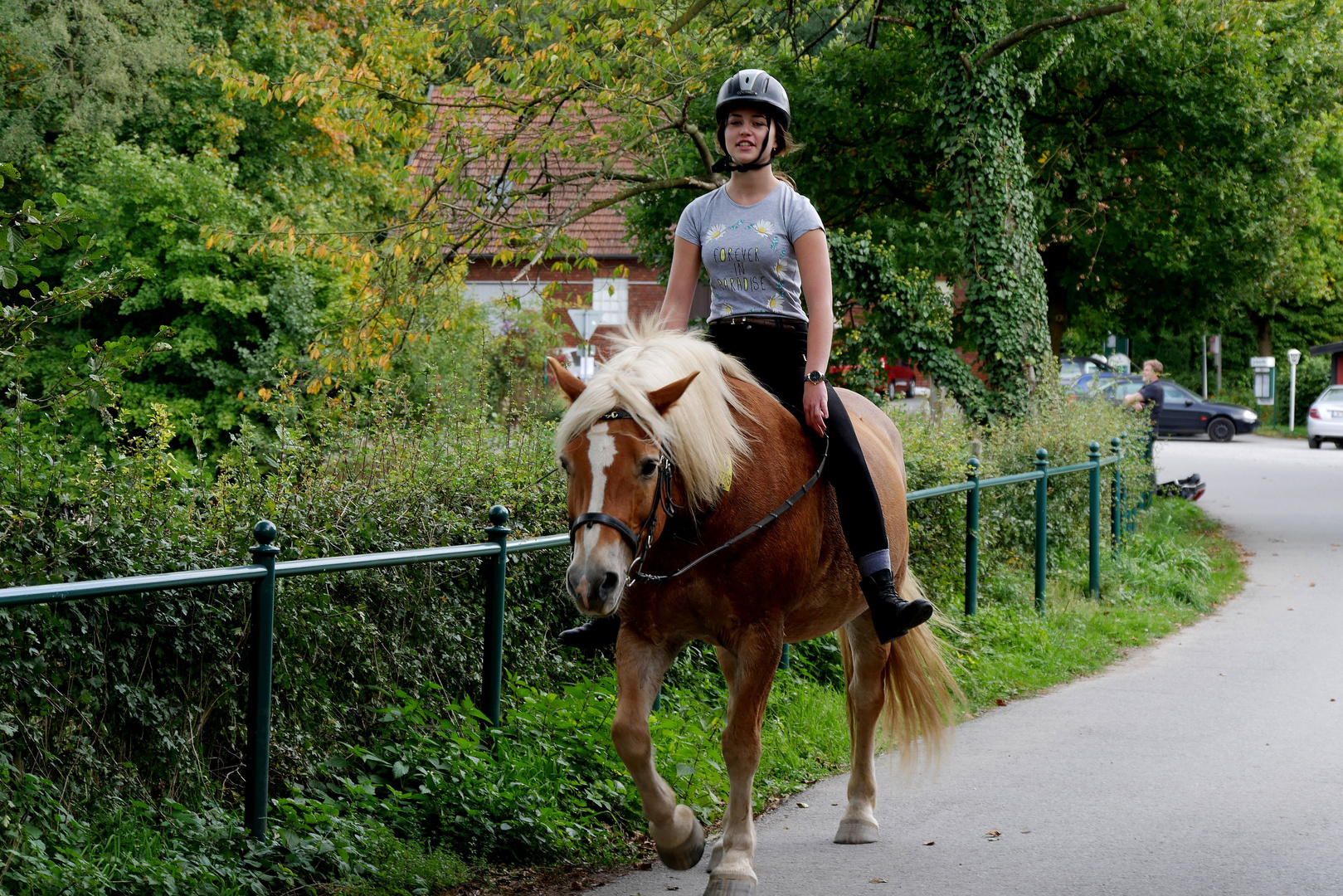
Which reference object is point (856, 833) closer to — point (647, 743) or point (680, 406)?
point (647, 743)

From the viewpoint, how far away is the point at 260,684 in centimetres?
427

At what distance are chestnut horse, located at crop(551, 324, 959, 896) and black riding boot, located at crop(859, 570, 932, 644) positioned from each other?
6.3 inches

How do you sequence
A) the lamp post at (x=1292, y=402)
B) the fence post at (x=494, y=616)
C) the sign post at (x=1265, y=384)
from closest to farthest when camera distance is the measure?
the fence post at (x=494, y=616), the lamp post at (x=1292, y=402), the sign post at (x=1265, y=384)

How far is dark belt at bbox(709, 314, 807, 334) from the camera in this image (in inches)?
186

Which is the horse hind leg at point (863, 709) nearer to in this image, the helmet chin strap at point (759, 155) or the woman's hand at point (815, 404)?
the woman's hand at point (815, 404)

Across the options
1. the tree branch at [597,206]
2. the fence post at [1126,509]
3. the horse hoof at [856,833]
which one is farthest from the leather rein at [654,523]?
the fence post at [1126,509]

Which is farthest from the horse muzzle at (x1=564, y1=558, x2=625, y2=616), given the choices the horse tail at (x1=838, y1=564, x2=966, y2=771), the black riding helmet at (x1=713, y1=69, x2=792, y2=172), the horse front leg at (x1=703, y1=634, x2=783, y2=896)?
the horse tail at (x1=838, y1=564, x2=966, y2=771)

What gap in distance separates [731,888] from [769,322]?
196cm

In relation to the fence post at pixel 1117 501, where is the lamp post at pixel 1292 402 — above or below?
above

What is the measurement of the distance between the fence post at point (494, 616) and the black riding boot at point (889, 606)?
1.52m

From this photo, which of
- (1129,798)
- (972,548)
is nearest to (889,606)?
(1129,798)

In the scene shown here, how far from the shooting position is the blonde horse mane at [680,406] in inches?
156

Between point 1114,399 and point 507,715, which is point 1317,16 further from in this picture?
point 507,715

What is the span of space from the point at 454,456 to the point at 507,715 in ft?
4.82
